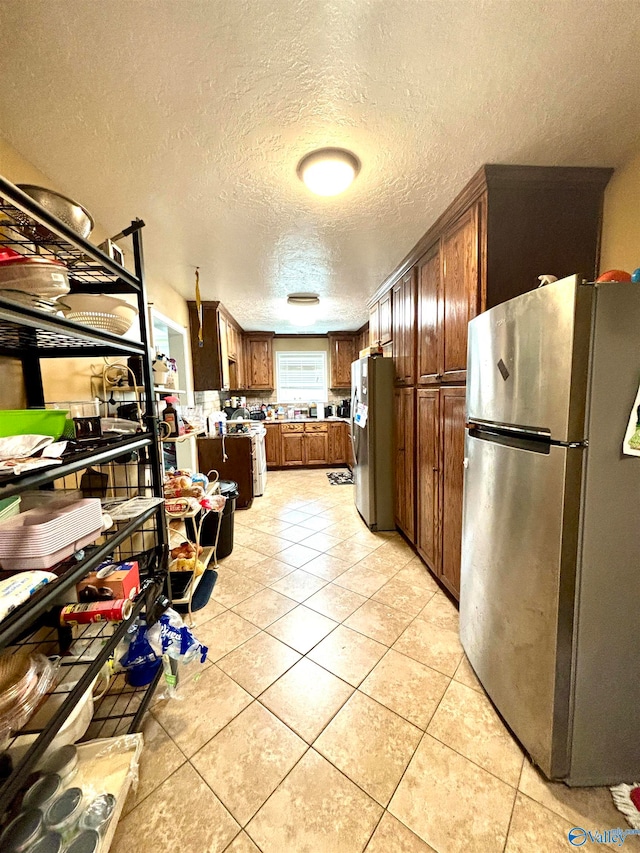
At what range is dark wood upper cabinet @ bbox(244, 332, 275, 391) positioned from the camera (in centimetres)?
532

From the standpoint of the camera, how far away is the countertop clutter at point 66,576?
0.75m

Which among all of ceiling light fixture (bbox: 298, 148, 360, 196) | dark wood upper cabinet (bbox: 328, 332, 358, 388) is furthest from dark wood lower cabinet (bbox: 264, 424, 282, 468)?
ceiling light fixture (bbox: 298, 148, 360, 196)

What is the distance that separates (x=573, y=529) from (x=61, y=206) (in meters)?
1.86

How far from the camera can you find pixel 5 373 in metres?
1.15

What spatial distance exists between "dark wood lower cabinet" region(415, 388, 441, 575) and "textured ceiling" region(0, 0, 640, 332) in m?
1.15

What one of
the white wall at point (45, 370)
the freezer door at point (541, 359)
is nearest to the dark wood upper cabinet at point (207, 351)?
the white wall at point (45, 370)

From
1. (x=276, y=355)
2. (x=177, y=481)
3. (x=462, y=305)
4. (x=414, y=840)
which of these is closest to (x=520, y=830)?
(x=414, y=840)

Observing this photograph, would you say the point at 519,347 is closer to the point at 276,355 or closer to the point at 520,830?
the point at 520,830

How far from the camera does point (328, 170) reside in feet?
4.50

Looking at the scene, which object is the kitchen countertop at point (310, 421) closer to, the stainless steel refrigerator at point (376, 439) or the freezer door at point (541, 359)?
the stainless steel refrigerator at point (376, 439)

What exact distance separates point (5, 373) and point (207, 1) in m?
1.28

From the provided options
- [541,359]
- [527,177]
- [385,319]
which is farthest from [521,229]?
[385,319]

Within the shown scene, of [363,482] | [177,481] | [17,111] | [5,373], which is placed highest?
[17,111]

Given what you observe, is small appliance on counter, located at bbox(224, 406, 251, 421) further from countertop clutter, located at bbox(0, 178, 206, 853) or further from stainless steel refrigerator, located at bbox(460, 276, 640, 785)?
stainless steel refrigerator, located at bbox(460, 276, 640, 785)
